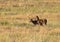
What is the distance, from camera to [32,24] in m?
20.5

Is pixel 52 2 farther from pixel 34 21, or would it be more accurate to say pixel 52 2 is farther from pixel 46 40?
pixel 46 40

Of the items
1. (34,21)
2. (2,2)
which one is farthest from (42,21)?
(2,2)

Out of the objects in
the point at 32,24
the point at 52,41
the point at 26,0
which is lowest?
the point at 26,0

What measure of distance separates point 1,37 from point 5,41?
0.85 m

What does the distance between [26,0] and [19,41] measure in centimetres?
3187

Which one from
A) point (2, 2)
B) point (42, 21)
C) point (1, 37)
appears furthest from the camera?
point (2, 2)

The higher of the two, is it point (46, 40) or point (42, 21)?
point (46, 40)

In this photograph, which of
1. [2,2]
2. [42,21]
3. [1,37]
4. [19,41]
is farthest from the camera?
[2,2]

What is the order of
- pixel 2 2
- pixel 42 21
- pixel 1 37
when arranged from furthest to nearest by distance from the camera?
pixel 2 2, pixel 42 21, pixel 1 37

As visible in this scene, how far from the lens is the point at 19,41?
1210 cm

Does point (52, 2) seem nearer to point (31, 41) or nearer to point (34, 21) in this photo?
point (34, 21)

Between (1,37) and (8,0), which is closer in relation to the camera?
(1,37)

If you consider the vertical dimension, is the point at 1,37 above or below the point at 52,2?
above

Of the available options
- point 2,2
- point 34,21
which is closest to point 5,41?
point 34,21
